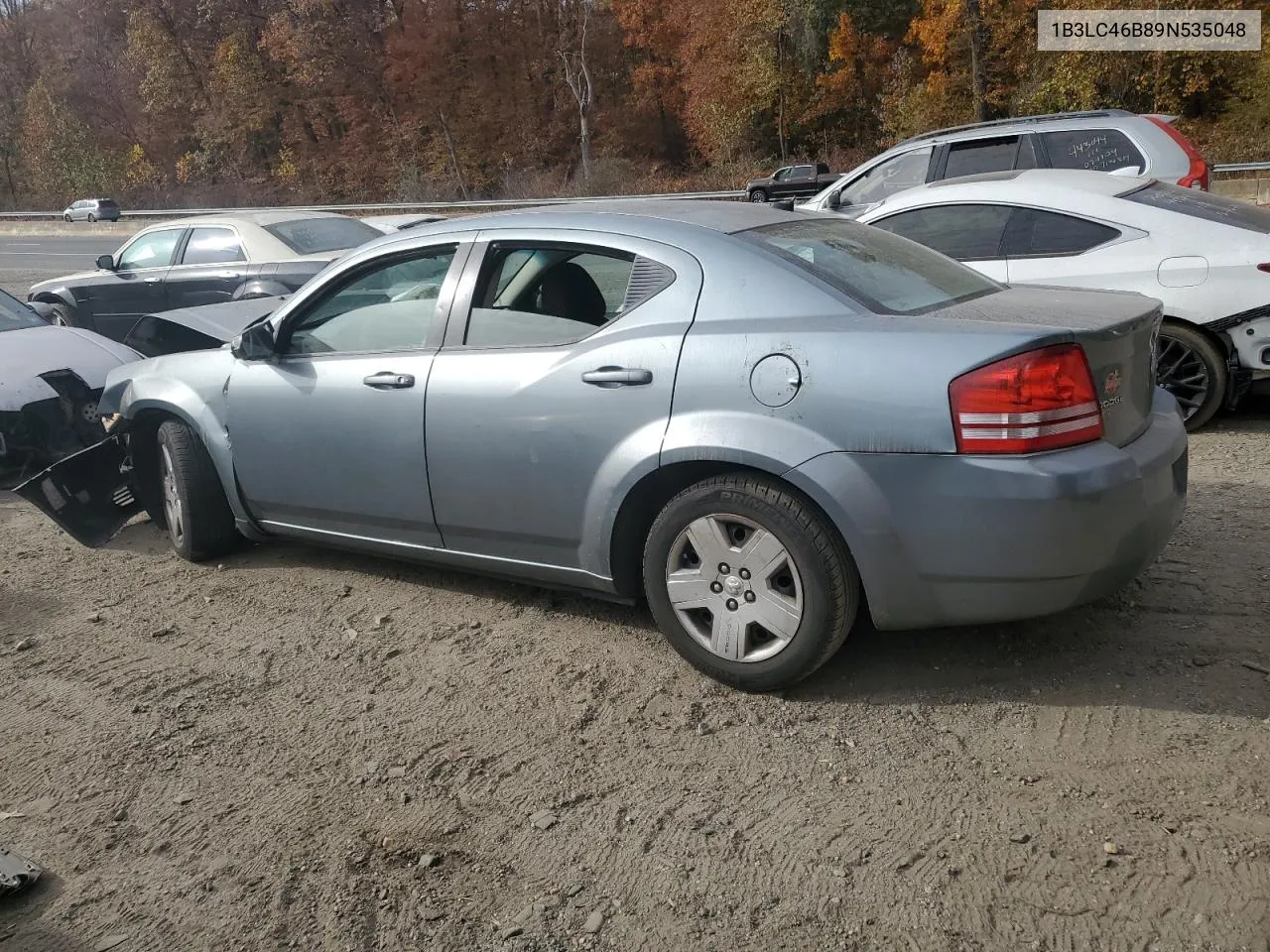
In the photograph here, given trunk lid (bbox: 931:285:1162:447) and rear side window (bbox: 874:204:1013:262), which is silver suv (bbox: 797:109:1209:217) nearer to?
rear side window (bbox: 874:204:1013:262)

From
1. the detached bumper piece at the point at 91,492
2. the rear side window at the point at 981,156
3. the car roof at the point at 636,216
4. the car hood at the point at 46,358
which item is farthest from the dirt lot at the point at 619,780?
the rear side window at the point at 981,156

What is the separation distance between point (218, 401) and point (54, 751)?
1800mm

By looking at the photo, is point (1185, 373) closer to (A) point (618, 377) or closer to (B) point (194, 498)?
(A) point (618, 377)

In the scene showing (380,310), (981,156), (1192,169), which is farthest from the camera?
(981,156)

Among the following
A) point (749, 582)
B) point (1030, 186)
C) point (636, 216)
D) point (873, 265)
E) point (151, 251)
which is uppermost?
point (636, 216)

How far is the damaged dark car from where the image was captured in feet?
20.7

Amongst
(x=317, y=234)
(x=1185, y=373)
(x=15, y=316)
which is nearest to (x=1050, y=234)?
(x=1185, y=373)

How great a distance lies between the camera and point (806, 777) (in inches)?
123

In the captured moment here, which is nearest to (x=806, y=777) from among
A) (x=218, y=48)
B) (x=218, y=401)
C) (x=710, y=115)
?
(x=218, y=401)

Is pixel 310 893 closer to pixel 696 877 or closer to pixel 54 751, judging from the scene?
pixel 696 877

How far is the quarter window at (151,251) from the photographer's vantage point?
10.5m

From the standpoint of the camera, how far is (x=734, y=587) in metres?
3.53

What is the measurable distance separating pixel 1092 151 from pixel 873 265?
6634mm

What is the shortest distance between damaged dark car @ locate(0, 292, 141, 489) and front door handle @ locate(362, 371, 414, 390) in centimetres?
291
